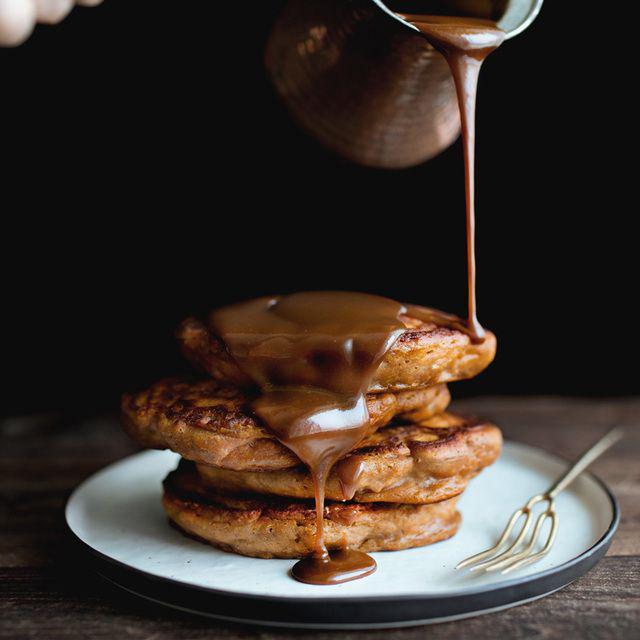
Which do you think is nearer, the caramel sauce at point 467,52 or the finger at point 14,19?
the finger at point 14,19

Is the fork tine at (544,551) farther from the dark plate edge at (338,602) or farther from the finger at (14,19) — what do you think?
the finger at (14,19)

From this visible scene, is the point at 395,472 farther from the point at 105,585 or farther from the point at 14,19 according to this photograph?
the point at 14,19

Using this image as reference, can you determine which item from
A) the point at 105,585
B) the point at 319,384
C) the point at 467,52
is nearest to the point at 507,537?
the point at 319,384

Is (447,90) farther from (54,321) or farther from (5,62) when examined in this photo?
(54,321)

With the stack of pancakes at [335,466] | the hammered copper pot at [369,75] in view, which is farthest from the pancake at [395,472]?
the hammered copper pot at [369,75]

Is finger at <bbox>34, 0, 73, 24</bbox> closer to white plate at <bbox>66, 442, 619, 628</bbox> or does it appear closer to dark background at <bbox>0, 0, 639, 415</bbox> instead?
white plate at <bbox>66, 442, 619, 628</bbox>

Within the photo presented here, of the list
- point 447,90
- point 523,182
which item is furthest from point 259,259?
point 447,90
